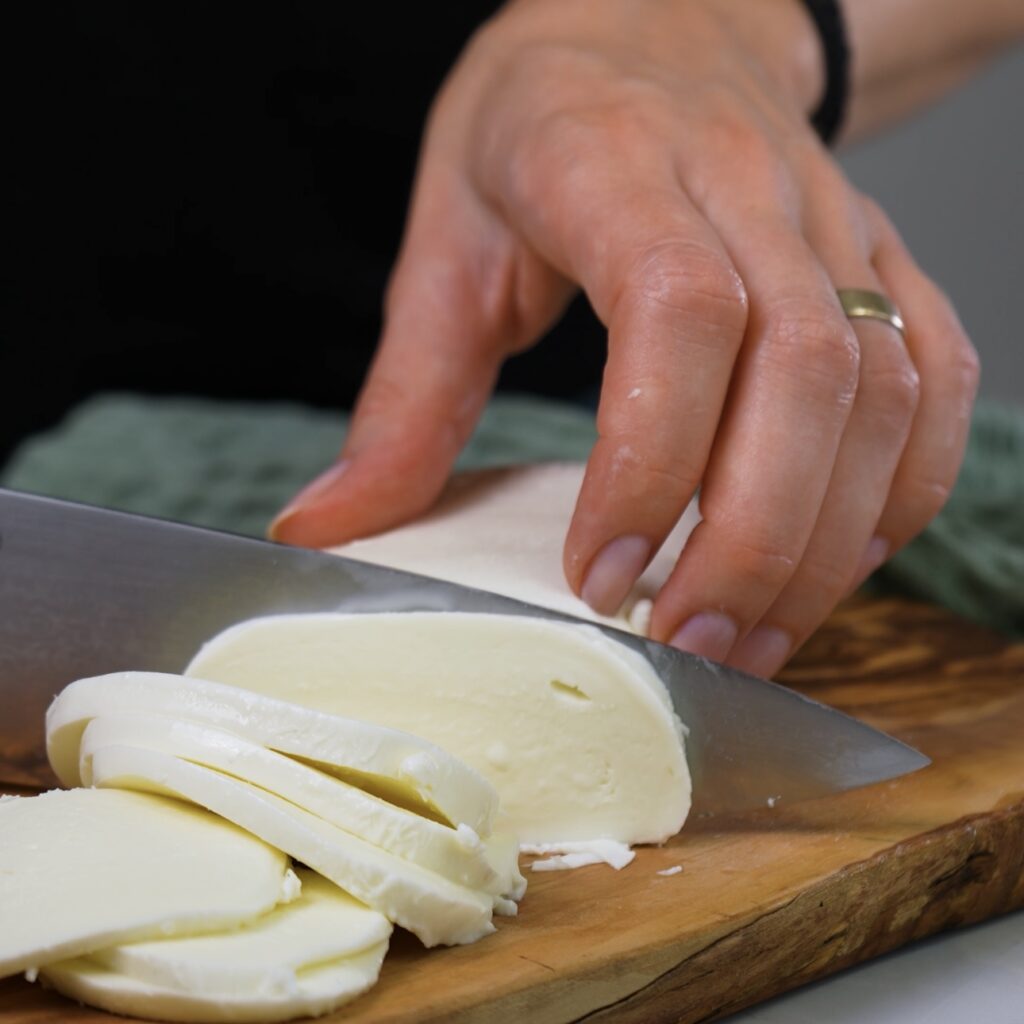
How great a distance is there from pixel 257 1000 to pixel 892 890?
1.79 feet

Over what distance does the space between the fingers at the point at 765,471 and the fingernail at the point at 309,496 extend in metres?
0.46

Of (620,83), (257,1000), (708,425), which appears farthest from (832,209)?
(257,1000)

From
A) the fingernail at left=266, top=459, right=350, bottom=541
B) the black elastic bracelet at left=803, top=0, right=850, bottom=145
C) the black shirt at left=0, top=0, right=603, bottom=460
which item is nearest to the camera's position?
the fingernail at left=266, top=459, right=350, bottom=541

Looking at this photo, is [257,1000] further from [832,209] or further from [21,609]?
[832,209]

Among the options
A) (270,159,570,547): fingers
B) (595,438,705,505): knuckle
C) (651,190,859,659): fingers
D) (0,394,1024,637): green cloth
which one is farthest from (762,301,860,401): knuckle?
(0,394,1024,637): green cloth

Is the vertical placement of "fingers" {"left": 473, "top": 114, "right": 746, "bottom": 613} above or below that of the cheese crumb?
above

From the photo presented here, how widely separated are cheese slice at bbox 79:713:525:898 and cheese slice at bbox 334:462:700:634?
0.30 meters

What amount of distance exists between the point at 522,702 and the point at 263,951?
36cm

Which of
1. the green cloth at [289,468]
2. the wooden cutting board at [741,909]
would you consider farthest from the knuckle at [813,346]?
the green cloth at [289,468]

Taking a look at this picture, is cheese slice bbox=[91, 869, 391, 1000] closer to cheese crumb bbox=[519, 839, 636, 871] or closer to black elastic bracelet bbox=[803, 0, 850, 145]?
cheese crumb bbox=[519, 839, 636, 871]

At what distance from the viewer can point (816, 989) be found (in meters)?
1.11

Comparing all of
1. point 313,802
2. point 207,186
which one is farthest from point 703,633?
point 207,186

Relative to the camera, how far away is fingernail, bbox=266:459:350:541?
152 centimetres

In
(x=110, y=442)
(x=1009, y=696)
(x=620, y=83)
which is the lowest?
(x=110, y=442)
